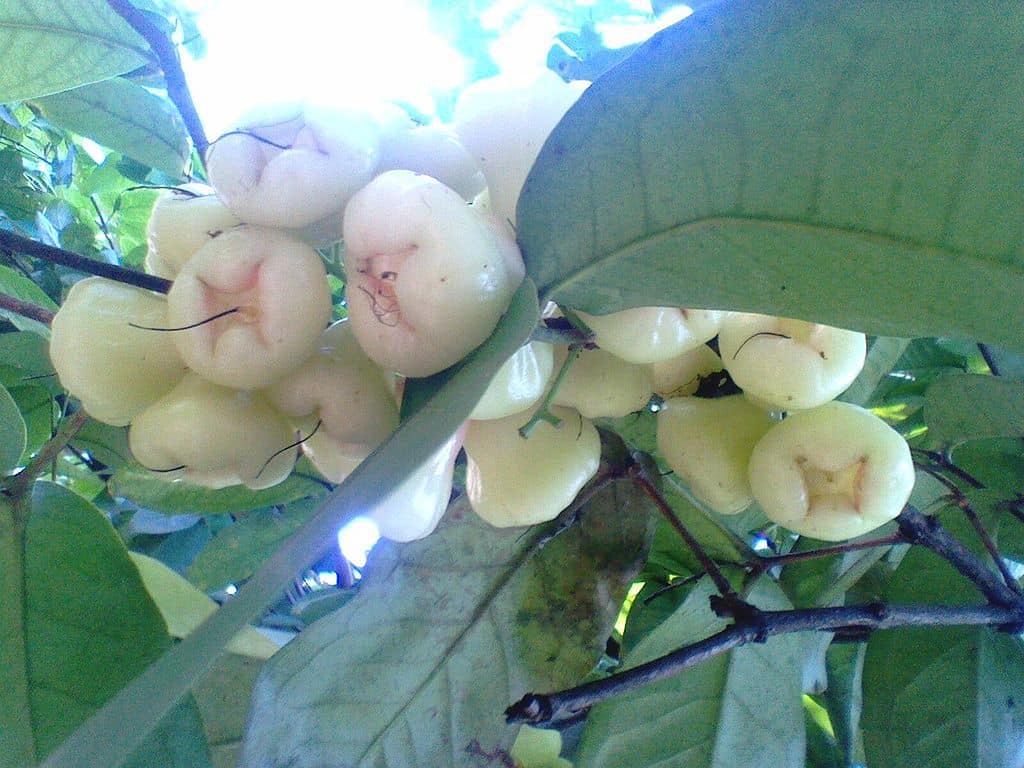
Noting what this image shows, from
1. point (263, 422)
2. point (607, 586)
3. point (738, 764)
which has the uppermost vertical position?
point (263, 422)

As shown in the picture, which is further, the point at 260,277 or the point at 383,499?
the point at 260,277

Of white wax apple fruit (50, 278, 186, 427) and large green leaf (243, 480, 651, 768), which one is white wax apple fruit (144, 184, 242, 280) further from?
large green leaf (243, 480, 651, 768)

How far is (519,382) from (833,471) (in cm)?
19

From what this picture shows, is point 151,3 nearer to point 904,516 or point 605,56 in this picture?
point 605,56

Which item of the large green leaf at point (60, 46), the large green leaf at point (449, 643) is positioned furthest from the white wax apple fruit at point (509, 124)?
the large green leaf at point (60, 46)

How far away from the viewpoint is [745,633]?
0.46 meters

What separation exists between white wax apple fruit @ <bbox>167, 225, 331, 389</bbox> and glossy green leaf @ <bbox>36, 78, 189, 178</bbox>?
0.42m

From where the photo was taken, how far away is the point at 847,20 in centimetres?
27

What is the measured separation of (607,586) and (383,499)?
1.09 feet

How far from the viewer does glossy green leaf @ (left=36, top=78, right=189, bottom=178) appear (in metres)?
0.69

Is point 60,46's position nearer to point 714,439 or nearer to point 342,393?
point 342,393

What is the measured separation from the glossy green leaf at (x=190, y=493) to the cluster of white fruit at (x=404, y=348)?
1.08 feet

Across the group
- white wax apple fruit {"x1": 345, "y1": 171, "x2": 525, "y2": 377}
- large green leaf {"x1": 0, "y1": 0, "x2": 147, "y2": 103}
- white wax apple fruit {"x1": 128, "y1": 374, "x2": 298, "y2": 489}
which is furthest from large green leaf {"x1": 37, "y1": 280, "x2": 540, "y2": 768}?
large green leaf {"x1": 0, "y1": 0, "x2": 147, "y2": 103}

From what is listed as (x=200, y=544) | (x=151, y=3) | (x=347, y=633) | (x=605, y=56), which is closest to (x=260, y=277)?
(x=347, y=633)
